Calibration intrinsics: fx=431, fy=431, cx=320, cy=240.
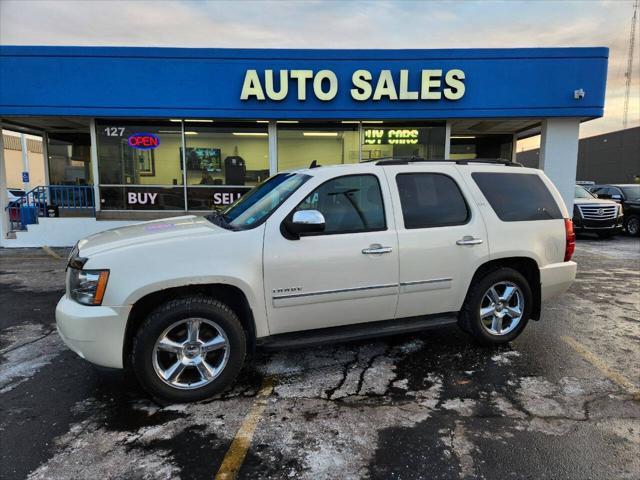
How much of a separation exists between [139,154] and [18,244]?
3.95 m

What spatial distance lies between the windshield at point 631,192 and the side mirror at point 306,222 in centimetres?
1687

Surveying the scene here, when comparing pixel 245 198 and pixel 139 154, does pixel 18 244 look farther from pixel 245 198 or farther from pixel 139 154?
pixel 245 198

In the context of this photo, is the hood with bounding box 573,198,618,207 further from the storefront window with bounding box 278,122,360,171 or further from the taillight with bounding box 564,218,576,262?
the taillight with bounding box 564,218,576,262

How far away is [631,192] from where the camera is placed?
1617 cm

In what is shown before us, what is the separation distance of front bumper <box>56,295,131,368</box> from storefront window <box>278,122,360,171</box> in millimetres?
9310

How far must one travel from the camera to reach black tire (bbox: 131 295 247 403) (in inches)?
128

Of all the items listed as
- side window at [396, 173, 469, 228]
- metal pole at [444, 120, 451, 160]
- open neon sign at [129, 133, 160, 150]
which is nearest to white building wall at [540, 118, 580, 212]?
metal pole at [444, 120, 451, 160]

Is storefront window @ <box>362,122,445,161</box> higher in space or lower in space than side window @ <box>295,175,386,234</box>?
higher

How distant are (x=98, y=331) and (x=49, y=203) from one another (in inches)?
440

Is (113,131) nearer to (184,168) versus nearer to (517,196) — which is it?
(184,168)

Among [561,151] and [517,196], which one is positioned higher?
[561,151]

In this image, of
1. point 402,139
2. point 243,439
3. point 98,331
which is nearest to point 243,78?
point 402,139

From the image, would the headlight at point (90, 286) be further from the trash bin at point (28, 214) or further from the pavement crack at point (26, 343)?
the trash bin at point (28, 214)

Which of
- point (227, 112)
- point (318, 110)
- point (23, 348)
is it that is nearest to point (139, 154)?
point (227, 112)
